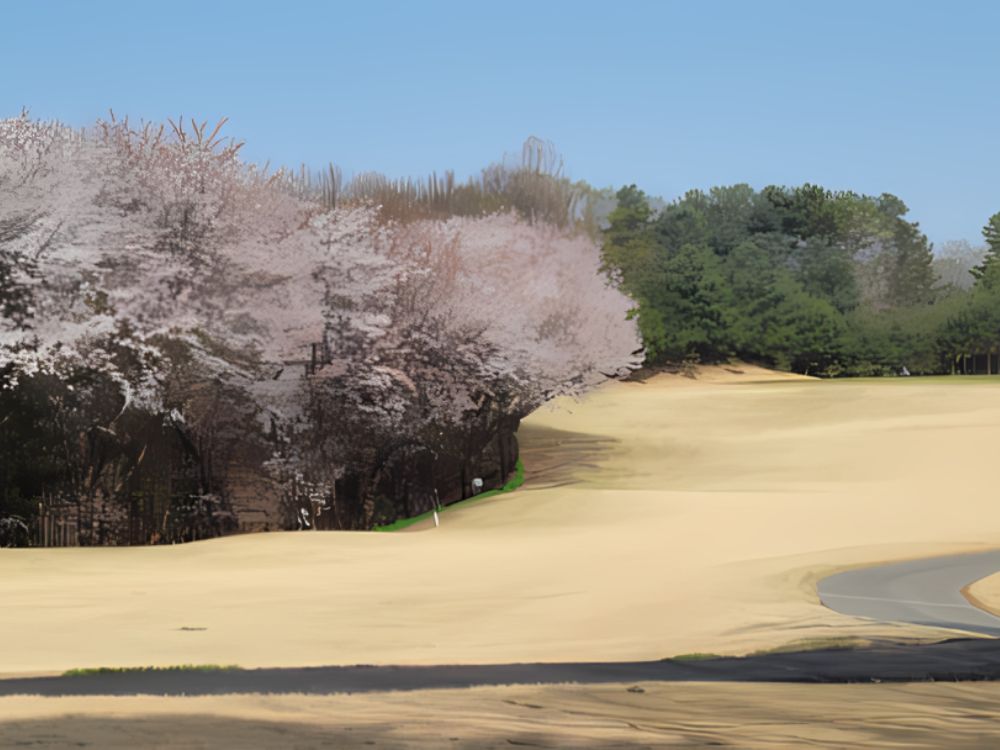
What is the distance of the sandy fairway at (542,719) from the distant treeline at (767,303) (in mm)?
73772

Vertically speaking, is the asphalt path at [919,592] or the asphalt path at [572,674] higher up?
the asphalt path at [572,674]

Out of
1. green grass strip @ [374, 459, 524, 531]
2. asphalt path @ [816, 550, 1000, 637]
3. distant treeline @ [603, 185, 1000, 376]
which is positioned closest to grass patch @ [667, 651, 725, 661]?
asphalt path @ [816, 550, 1000, 637]

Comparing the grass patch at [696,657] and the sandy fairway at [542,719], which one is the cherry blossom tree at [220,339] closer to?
the grass patch at [696,657]

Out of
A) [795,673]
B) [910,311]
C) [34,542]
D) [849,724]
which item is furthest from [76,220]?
[910,311]

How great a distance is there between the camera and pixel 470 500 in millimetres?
42938

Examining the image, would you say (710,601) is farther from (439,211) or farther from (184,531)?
(439,211)

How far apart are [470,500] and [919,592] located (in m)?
22.6

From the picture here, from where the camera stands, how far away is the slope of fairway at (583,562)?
1673 centimetres

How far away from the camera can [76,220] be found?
3503 centimetres

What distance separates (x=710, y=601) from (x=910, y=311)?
88.4m

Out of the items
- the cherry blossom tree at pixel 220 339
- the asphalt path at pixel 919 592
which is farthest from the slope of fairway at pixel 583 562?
the cherry blossom tree at pixel 220 339

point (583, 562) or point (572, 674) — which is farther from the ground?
point (572, 674)

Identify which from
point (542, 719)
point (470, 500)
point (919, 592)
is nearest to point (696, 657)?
point (542, 719)

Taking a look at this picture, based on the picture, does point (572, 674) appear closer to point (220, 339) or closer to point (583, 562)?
point (583, 562)
